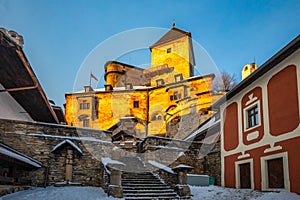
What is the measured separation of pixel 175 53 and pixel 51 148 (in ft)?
108

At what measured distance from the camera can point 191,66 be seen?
43094 mm

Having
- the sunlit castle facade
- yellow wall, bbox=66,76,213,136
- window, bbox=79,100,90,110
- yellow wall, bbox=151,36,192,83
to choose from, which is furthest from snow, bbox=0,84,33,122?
yellow wall, bbox=151,36,192,83

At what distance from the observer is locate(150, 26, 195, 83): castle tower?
4219 cm

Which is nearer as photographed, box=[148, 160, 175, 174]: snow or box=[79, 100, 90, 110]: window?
box=[148, 160, 175, 174]: snow

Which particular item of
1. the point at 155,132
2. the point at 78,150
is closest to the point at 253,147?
the point at 78,150

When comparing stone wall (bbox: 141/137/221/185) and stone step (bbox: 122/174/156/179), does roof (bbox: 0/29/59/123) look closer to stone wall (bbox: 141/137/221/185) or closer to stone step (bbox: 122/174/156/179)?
stone step (bbox: 122/174/156/179)

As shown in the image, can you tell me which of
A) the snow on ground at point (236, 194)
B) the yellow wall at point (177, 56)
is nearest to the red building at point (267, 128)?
the snow on ground at point (236, 194)

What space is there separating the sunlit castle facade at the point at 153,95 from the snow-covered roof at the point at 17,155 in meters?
22.8

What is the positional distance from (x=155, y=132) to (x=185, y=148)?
21.3 m

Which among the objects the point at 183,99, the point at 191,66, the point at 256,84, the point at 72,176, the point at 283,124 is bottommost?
the point at 72,176

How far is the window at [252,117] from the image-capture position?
1201 centimetres

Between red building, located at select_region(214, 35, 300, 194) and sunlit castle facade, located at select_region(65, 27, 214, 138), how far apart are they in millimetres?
18244

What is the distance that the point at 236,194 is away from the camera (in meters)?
11.1

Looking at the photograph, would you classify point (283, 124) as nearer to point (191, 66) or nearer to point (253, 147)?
point (253, 147)
